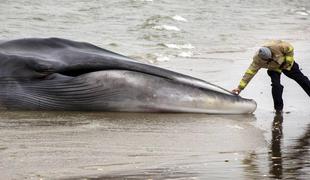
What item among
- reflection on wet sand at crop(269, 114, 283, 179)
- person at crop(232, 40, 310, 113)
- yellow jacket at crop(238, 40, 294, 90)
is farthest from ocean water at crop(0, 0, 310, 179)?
yellow jacket at crop(238, 40, 294, 90)

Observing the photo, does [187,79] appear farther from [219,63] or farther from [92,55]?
[219,63]

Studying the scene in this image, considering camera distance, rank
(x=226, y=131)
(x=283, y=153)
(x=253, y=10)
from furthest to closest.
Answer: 1. (x=253, y=10)
2. (x=226, y=131)
3. (x=283, y=153)

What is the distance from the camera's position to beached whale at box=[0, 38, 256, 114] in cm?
791

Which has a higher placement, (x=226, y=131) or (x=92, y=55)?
(x=92, y=55)

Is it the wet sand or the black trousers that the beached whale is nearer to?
the wet sand

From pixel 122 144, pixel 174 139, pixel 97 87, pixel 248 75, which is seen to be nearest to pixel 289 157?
pixel 174 139

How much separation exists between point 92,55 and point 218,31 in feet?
35.1

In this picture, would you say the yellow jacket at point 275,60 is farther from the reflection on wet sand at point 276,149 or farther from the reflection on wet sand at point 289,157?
the reflection on wet sand at point 289,157

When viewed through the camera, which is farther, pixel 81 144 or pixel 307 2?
pixel 307 2

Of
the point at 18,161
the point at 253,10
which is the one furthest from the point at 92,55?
the point at 253,10

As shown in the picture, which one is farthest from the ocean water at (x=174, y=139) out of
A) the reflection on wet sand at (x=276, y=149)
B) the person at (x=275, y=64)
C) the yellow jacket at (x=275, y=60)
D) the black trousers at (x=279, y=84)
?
the yellow jacket at (x=275, y=60)

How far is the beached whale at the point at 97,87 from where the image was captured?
791cm

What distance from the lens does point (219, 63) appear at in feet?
40.7

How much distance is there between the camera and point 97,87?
7.95 meters
